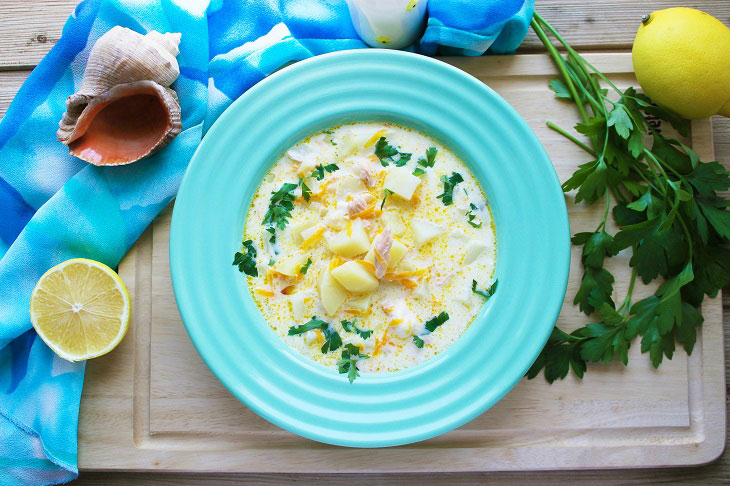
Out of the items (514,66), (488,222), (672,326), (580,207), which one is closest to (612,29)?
(514,66)

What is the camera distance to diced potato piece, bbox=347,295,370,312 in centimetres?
181

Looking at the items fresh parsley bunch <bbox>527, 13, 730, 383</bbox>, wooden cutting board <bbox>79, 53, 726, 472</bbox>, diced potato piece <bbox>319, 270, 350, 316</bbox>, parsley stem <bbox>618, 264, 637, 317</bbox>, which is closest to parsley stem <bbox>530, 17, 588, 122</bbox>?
fresh parsley bunch <bbox>527, 13, 730, 383</bbox>

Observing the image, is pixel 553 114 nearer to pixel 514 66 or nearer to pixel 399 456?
pixel 514 66

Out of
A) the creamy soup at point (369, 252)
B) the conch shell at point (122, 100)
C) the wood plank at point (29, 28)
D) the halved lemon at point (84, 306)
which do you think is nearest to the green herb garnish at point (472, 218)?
the creamy soup at point (369, 252)

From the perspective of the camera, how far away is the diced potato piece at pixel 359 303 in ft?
5.92

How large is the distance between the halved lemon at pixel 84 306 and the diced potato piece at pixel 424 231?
3.09 feet

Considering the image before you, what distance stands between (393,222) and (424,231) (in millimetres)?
100

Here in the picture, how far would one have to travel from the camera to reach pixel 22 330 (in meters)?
1.93

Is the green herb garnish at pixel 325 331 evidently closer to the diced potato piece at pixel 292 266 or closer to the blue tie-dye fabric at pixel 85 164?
the diced potato piece at pixel 292 266

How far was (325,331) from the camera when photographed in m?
1.84

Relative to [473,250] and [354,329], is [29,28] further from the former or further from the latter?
[473,250]

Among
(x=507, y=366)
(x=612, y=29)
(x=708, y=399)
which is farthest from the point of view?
(x=612, y=29)

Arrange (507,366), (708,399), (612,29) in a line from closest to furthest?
(507,366) < (708,399) < (612,29)

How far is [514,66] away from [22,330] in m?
1.86
